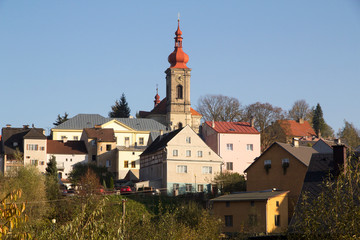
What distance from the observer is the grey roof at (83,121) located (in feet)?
333

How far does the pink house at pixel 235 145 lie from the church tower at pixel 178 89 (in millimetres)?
21804

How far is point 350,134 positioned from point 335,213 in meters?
Result: 93.0

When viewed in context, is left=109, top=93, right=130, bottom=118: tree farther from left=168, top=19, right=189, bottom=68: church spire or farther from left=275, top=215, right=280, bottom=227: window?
left=275, top=215, right=280, bottom=227: window

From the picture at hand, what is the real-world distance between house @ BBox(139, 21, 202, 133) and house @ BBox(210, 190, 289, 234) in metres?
54.5

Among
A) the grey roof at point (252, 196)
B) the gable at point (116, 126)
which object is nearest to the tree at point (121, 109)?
the gable at point (116, 126)

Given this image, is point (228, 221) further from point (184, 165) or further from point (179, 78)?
point (179, 78)

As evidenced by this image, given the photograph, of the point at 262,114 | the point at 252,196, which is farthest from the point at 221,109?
the point at 252,196

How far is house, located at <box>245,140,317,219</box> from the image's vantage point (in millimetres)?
55906

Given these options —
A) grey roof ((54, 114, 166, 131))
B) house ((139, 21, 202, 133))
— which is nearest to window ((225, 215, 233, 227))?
grey roof ((54, 114, 166, 131))

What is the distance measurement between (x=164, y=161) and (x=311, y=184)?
32.4 metres

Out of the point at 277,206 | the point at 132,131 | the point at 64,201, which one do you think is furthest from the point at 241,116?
the point at 277,206

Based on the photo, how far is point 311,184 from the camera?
A: 143ft

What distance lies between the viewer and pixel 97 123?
104 m

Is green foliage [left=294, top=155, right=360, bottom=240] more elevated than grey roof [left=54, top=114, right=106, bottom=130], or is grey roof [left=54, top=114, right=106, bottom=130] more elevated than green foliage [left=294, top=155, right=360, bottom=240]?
grey roof [left=54, top=114, right=106, bottom=130]
